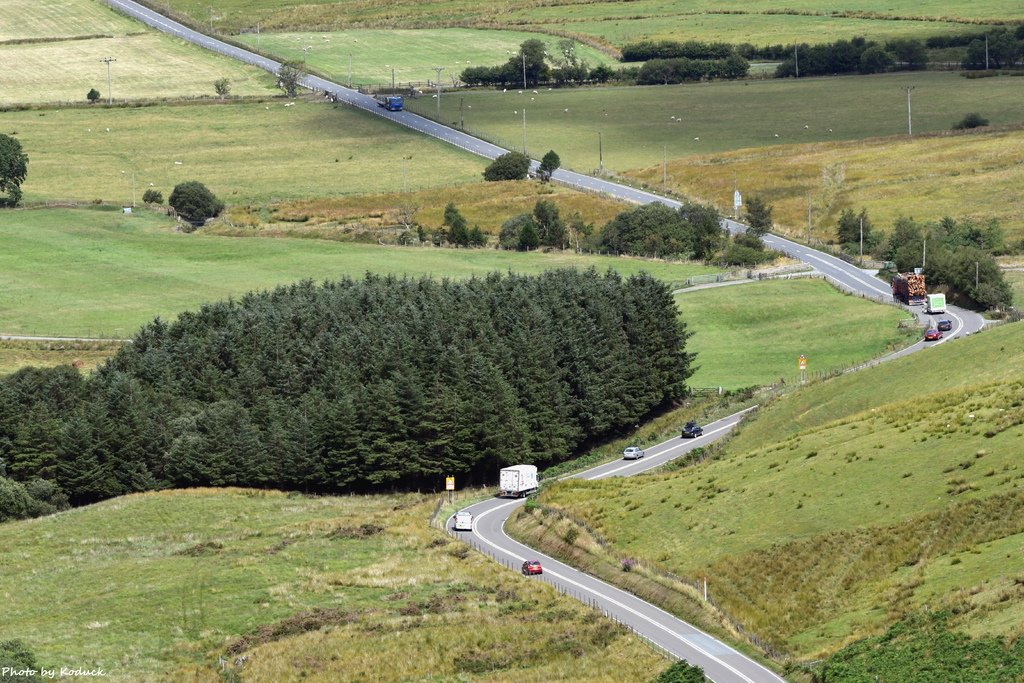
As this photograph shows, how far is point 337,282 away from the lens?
179m

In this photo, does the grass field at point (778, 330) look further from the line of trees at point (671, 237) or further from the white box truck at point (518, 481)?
the white box truck at point (518, 481)

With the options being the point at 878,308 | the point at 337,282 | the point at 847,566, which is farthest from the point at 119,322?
the point at 847,566

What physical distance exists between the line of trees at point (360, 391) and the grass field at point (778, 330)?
24.7 ft

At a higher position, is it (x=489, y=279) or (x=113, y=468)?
(x=489, y=279)

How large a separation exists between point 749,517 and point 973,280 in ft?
272

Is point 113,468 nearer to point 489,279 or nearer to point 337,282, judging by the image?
Answer: point 489,279

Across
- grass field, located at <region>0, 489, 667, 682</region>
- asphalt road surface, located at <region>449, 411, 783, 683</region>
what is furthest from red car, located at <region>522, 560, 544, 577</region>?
grass field, located at <region>0, 489, 667, 682</region>

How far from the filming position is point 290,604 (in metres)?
81.8

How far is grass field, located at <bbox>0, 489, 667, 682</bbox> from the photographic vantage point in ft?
232

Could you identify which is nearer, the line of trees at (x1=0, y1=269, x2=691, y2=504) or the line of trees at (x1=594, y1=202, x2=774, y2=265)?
the line of trees at (x1=0, y1=269, x2=691, y2=504)

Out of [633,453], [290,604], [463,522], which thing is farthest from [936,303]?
[290,604]

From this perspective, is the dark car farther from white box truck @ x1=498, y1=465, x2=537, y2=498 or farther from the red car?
the red car

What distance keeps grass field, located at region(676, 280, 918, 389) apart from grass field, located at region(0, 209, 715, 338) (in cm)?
1240

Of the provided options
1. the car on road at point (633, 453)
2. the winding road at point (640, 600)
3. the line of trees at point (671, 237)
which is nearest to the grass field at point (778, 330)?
the winding road at point (640, 600)
